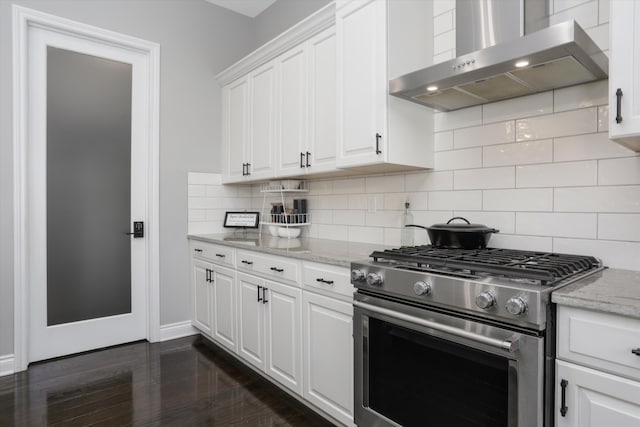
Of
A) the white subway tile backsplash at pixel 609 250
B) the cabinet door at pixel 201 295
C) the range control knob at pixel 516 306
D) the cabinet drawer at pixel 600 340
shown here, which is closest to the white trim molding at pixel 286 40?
the cabinet door at pixel 201 295

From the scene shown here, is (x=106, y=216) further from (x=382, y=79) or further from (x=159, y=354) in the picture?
(x=382, y=79)

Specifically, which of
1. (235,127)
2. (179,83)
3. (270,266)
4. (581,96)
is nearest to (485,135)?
(581,96)

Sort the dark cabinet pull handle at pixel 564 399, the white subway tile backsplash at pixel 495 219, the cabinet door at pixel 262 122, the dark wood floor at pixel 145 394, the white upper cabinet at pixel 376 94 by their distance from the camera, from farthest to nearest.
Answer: the cabinet door at pixel 262 122, the dark wood floor at pixel 145 394, the white upper cabinet at pixel 376 94, the white subway tile backsplash at pixel 495 219, the dark cabinet pull handle at pixel 564 399

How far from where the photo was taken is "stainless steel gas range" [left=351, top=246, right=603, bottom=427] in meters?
1.18

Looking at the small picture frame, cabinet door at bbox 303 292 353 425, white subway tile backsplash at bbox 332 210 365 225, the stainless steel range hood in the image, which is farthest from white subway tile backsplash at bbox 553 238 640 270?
the small picture frame

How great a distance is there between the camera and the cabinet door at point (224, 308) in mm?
2807

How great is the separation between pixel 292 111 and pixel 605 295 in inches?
87.4

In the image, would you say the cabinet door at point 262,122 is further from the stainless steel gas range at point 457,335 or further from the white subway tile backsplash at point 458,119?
the stainless steel gas range at point 457,335

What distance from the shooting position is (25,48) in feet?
9.10

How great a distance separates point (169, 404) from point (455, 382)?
1.72 meters

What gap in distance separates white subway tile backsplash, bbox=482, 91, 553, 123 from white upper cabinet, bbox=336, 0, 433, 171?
346 mm

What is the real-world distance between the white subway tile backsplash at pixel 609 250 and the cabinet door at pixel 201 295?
250 cm

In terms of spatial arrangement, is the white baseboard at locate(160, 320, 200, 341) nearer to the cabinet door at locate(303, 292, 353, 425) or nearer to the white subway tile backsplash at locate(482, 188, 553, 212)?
the cabinet door at locate(303, 292, 353, 425)

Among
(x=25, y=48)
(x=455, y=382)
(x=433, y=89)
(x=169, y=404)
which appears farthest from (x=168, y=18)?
(x=455, y=382)
